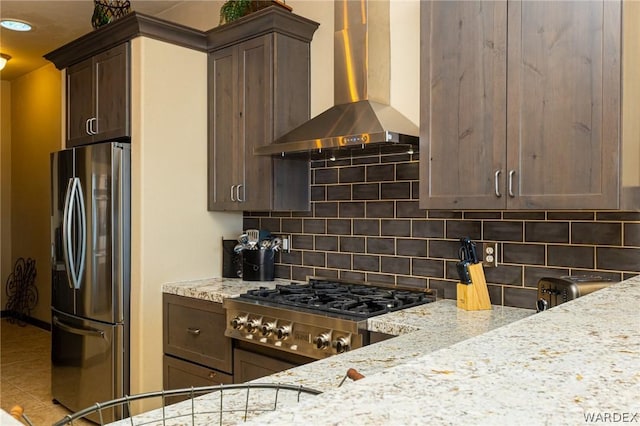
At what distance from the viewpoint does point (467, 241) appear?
2443mm

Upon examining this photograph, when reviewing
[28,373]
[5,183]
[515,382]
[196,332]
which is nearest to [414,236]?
[196,332]

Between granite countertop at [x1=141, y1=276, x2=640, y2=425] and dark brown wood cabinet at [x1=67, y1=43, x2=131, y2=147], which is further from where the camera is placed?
dark brown wood cabinet at [x1=67, y1=43, x2=131, y2=147]

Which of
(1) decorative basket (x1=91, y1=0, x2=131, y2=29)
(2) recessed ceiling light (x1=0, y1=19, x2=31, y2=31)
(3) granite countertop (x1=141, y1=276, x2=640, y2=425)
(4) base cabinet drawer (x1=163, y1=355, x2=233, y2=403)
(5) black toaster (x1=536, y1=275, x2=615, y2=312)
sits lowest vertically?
(4) base cabinet drawer (x1=163, y1=355, x2=233, y2=403)

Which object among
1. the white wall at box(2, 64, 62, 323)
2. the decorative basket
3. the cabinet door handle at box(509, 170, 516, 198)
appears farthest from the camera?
the white wall at box(2, 64, 62, 323)

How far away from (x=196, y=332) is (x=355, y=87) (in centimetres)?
164

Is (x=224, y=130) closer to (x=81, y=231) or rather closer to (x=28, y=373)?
(x=81, y=231)

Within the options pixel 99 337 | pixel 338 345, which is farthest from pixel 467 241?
pixel 99 337

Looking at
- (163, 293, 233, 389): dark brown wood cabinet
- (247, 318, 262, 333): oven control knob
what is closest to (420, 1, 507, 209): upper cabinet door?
(247, 318, 262, 333): oven control knob

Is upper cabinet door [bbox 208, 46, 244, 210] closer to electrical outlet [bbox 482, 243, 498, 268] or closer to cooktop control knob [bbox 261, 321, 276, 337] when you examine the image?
cooktop control knob [bbox 261, 321, 276, 337]

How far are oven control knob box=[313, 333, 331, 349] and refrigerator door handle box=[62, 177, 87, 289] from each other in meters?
1.78

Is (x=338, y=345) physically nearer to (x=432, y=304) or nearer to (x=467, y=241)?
(x=432, y=304)

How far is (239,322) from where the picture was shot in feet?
8.85

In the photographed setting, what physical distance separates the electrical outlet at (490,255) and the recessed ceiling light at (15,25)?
438cm

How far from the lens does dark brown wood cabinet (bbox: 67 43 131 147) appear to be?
10.7ft
